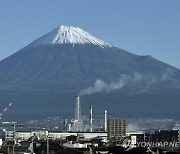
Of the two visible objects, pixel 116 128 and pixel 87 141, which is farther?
pixel 116 128

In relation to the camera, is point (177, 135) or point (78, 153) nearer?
point (78, 153)

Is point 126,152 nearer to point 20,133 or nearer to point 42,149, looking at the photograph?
point 42,149

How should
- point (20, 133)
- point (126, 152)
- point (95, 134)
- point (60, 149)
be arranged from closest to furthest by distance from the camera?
point (126, 152) < point (60, 149) < point (20, 133) < point (95, 134)

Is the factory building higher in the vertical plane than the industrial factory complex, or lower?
higher

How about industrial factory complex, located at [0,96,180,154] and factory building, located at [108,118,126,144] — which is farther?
factory building, located at [108,118,126,144]

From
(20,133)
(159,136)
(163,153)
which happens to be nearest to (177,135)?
(159,136)

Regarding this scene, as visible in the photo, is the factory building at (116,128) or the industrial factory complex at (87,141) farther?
the factory building at (116,128)

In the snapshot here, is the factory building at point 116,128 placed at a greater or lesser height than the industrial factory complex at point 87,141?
greater

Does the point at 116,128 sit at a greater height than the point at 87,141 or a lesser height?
greater
